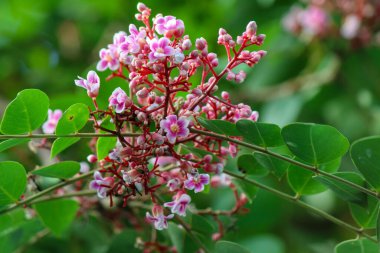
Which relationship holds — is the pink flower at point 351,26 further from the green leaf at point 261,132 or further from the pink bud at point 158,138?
the pink bud at point 158,138

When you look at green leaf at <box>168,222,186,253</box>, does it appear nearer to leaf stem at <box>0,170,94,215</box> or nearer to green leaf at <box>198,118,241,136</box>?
leaf stem at <box>0,170,94,215</box>

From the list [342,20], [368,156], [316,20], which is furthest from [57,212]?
[342,20]

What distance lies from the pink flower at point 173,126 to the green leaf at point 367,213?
1.70ft

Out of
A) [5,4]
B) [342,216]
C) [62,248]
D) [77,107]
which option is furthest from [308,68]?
[77,107]

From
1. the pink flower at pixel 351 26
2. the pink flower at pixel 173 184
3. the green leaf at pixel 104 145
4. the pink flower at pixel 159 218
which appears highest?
the pink flower at pixel 351 26

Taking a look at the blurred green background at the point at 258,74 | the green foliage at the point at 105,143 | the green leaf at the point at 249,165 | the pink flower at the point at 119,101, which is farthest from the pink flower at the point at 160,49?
the blurred green background at the point at 258,74

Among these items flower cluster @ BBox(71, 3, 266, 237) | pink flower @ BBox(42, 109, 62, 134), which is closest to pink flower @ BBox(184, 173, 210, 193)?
flower cluster @ BBox(71, 3, 266, 237)

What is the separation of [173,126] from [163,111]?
82mm

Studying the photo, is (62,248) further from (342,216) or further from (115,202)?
(342,216)

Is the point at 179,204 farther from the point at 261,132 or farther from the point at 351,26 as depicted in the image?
the point at 351,26

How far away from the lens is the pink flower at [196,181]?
4.80 ft

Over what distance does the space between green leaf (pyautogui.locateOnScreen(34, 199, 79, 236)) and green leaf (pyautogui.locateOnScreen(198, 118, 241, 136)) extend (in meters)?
0.64

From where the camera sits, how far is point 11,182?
1.58m

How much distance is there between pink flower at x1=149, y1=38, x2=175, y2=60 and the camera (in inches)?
53.5
